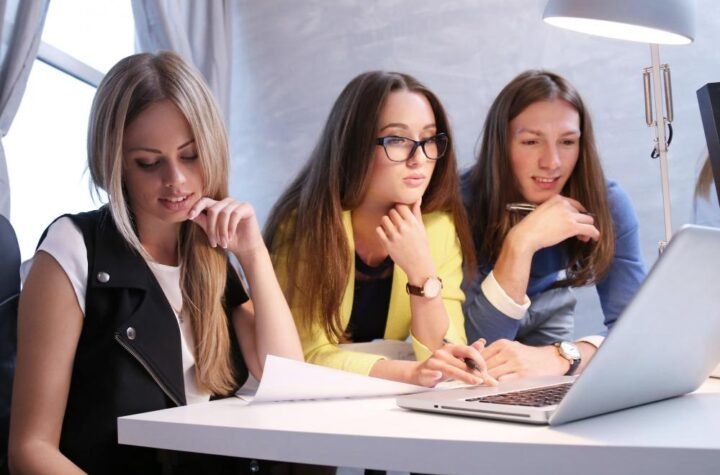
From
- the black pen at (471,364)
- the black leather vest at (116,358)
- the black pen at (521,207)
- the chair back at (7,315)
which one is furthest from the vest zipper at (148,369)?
the black pen at (521,207)

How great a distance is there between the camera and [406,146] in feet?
5.55

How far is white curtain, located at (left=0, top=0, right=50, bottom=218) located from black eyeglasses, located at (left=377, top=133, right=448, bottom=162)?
38.9 inches

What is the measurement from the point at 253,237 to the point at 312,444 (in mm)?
728

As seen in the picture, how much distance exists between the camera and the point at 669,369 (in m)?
0.81

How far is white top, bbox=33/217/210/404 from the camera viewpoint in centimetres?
121

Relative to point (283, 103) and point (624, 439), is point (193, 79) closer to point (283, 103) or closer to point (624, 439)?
point (624, 439)

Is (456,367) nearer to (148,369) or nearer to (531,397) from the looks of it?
(531,397)

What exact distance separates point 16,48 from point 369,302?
1.15m

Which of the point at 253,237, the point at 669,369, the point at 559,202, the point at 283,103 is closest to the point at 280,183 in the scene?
the point at 283,103

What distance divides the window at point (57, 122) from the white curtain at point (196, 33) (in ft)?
0.47

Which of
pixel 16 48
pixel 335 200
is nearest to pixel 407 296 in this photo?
pixel 335 200

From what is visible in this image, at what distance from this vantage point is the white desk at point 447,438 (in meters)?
0.59

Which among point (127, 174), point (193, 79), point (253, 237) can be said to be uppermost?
point (193, 79)

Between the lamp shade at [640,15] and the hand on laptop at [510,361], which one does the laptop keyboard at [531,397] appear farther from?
the lamp shade at [640,15]
